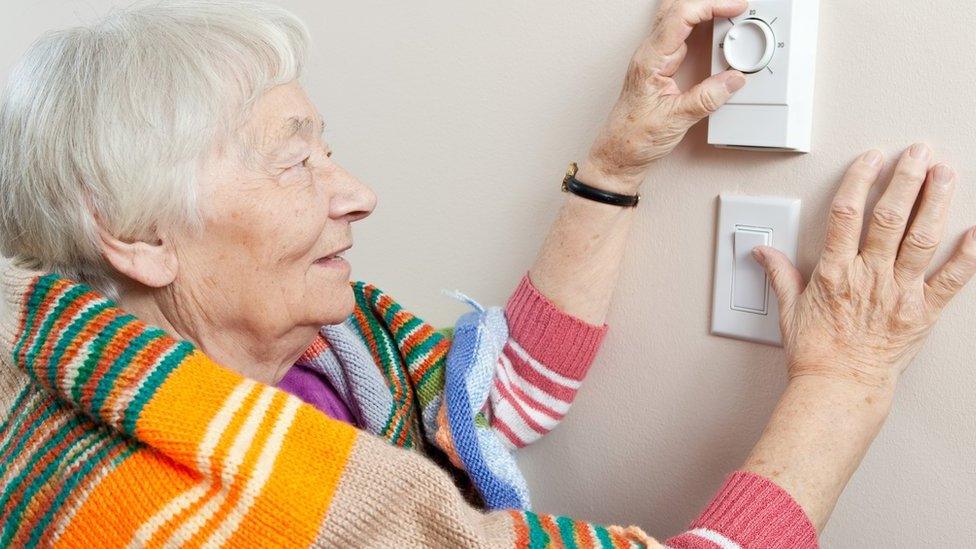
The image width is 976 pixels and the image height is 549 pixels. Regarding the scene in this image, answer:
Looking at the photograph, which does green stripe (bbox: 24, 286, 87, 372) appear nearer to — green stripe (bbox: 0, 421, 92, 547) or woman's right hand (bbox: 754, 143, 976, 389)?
green stripe (bbox: 0, 421, 92, 547)

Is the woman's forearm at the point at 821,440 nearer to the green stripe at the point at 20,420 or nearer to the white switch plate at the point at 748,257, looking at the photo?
the white switch plate at the point at 748,257

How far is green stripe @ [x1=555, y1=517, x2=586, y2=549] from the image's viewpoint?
0.73 meters

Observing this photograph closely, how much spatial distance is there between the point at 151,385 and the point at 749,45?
23.3 inches

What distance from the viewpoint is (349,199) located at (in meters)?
0.91

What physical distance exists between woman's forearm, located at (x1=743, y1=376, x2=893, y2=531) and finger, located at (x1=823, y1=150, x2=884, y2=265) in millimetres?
111

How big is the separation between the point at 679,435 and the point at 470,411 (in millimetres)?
226

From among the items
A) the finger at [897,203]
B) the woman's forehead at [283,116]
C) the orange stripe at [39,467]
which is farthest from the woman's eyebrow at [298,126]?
the finger at [897,203]

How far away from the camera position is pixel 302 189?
866 mm

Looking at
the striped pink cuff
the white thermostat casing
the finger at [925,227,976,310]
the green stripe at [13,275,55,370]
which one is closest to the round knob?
the white thermostat casing

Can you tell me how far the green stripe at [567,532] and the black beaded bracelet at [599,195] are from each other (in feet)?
1.06

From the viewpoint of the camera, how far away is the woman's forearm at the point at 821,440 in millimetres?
745

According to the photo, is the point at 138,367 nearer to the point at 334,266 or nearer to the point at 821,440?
the point at 334,266

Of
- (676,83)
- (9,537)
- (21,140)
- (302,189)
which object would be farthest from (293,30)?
(9,537)

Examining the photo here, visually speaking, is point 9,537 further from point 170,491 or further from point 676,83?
point 676,83
